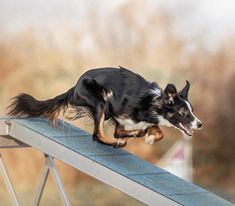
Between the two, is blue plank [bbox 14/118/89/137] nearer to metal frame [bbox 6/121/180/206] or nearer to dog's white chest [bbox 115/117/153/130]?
metal frame [bbox 6/121/180/206]

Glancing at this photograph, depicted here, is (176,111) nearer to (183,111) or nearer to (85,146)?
(183,111)

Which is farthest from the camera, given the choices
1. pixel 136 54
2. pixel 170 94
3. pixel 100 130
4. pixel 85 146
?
pixel 136 54

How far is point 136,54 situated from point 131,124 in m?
1.23

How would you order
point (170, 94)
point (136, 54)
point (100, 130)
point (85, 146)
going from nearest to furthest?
point (170, 94)
point (100, 130)
point (85, 146)
point (136, 54)

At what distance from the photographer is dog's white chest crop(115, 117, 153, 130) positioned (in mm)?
2074

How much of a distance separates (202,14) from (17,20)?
2.71 ft

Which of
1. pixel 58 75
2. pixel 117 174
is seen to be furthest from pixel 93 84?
pixel 58 75

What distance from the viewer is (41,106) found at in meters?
2.27

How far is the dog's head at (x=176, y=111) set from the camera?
200cm

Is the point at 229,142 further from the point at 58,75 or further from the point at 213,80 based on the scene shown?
the point at 58,75

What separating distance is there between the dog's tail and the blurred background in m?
0.93

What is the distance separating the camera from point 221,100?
3293 mm


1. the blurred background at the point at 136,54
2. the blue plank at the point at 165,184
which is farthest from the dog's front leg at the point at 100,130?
the blurred background at the point at 136,54

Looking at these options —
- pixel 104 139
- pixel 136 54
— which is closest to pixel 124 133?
pixel 104 139
